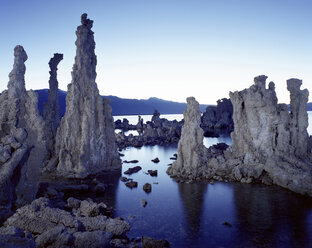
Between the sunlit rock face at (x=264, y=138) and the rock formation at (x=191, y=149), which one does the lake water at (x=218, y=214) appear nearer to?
the sunlit rock face at (x=264, y=138)

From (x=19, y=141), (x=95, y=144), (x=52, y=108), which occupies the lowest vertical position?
(x=95, y=144)

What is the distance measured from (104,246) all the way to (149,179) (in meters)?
15.5

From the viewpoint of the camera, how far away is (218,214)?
17203mm

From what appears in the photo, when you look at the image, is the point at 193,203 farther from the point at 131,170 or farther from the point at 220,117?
the point at 220,117

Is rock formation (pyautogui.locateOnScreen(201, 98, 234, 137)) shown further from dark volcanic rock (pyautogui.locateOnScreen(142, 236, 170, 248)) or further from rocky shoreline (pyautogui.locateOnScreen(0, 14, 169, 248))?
dark volcanic rock (pyautogui.locateOnScreen(142, 236, 170, 248))

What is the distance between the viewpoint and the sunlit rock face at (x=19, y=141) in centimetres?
1520

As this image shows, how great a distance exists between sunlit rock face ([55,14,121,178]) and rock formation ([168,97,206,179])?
7301 millimetres

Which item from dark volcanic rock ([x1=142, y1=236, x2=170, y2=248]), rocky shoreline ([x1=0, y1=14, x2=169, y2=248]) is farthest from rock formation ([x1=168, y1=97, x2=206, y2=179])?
dark volcanic rock ([x1=142, y1=236, x2=170, y2=248])

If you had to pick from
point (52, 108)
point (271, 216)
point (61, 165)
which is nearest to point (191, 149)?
point (271, 216)

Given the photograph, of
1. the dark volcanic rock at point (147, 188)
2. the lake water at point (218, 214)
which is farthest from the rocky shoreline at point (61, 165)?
the dark volcanic rock at point (147, 188)

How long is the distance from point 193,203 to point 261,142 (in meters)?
11.6

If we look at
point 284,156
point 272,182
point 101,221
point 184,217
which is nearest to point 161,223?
point 184,217

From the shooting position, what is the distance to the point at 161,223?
15641mm

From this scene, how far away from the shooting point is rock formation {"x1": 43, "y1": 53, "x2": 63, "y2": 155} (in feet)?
99.9
